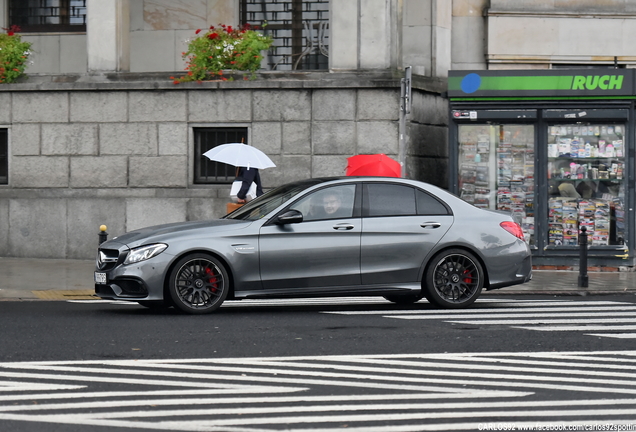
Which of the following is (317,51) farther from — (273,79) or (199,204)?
(199,204)

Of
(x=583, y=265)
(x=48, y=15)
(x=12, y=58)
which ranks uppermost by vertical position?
(x=48, y=15)

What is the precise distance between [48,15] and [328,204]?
12583 mm

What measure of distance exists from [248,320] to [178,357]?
249 centimetres

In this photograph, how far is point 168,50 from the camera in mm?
21766

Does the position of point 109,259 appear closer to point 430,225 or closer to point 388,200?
point 388,200

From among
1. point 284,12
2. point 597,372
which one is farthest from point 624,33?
point 597,372

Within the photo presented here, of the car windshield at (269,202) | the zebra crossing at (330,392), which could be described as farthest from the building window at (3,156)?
the zebra crossing at (330,392)

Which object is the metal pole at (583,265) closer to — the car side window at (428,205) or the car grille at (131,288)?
the car side window at (428,205)

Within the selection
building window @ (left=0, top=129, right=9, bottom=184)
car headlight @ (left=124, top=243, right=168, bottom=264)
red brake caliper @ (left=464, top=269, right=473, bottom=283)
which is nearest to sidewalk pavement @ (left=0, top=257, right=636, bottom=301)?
building window @ (left=0, top=129, right=9, bottom=184)

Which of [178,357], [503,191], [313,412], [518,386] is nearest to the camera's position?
[313,412]

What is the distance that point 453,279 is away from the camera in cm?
1205

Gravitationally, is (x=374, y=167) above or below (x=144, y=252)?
above

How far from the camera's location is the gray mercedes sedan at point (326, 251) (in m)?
11.1

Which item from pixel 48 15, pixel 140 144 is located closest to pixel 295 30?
pixel 140 144
